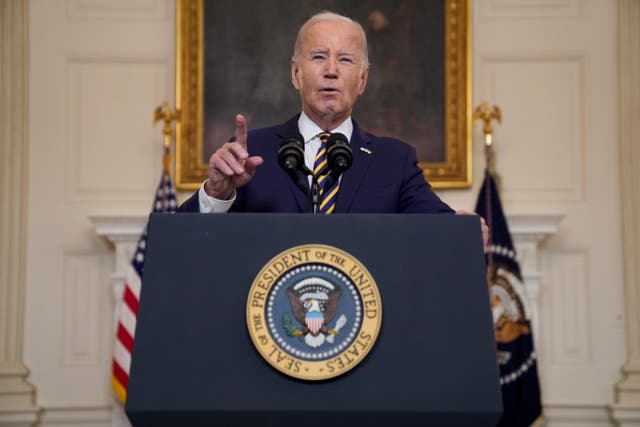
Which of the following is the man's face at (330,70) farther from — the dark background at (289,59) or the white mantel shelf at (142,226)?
the dark background at (289,59)

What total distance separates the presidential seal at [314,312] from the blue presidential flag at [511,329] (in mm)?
4011

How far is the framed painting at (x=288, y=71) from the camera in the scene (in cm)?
637

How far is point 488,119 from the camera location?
6055mm

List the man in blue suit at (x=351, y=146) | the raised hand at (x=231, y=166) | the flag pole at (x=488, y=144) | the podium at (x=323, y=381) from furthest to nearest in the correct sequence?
the flag pole at (x=488, y=144) < the man in blue suit at (x=351, y=146) < the raised hand at (x=231, y=166) < the podium at (x=323, y=381)

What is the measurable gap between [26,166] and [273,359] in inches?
195

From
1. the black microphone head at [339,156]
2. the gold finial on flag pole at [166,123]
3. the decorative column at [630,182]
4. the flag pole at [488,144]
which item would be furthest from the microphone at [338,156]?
the decorative column at [630,182]

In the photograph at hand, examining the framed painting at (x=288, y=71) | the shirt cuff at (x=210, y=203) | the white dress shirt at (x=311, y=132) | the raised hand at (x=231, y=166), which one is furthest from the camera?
the framed painting at (x=288, y=71)

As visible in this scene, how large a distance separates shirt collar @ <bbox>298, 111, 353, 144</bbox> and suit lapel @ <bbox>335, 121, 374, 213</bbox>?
0.06 feet

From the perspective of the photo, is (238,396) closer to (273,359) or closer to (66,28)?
(273,359)

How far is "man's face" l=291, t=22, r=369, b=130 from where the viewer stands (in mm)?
2760

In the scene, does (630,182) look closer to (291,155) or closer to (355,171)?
(355,171)

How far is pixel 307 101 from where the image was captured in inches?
110

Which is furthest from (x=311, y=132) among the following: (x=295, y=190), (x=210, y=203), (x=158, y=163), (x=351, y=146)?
(x=158, y=163)

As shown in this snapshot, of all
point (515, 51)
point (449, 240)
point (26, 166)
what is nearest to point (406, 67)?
point (515, 51)
